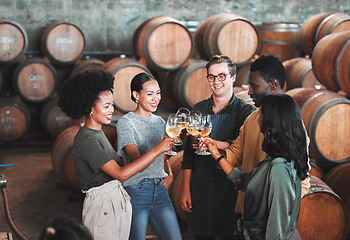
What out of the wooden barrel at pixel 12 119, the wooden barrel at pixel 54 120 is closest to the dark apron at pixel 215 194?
the wooden barrel at pixel 54 120

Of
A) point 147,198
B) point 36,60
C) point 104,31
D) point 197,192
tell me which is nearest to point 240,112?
point 197,192

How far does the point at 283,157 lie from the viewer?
1963 mm

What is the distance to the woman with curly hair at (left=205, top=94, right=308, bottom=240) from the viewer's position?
75.6 inches

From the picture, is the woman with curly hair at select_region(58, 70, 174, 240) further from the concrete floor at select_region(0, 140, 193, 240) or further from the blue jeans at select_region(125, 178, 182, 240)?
the concrete floor at select_region(0, 140, 193, 240)

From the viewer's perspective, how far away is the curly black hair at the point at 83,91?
7.75ft

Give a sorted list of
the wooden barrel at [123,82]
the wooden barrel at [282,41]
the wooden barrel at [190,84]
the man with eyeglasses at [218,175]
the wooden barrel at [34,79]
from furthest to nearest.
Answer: the wooden barrel at [34,79] → the wooden barrel at [282,41] → the wooden barrel at [190,84] → the wooden barrel at [123,82] → the man with eyeglasses at [218,175]

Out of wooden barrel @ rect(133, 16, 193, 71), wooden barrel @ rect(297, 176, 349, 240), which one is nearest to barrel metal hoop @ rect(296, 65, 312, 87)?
wooden barrel @ rect(133, 16, 193, 71)

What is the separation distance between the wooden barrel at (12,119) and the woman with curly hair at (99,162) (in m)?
5.45

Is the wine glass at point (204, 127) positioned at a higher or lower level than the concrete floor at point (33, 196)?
higher

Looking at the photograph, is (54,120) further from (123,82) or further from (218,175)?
(218,175)

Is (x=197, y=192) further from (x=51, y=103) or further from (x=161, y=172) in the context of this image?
(x=51, y=103)

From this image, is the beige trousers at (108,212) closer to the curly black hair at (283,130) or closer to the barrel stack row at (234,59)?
the curly black hair at (283,130)

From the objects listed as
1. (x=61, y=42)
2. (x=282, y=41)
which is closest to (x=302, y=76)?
(x=282, y=41)

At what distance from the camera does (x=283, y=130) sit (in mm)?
1940
